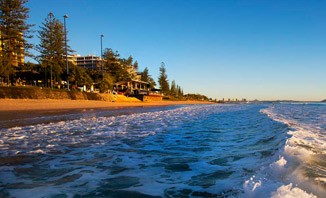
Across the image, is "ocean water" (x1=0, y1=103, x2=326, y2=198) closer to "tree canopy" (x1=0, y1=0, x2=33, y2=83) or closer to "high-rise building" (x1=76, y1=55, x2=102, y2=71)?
"tree canopy" (x1=0, y1=0, x2=33, y2=83)

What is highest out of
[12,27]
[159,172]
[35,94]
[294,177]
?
[12,27]

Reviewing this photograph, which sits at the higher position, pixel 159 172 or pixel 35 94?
pixel 35 94

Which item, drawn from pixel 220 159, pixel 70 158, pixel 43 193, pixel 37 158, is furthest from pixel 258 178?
pixel 37 158

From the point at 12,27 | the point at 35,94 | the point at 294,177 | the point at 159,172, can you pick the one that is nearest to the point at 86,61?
the point at 12,27

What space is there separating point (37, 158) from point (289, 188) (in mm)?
3666

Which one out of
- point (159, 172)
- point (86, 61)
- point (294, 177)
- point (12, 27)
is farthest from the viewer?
point (86, 61)

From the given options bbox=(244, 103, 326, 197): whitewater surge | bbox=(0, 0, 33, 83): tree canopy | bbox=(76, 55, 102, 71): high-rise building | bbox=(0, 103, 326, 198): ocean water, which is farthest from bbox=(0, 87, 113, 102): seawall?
bbox=(76, 55, 102, 71): high-rise building

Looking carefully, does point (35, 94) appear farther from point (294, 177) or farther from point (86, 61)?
point (86, 61)

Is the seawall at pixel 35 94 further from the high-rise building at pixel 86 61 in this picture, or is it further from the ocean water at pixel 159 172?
the high-rise building at pixel 86 61

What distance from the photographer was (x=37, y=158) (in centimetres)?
339

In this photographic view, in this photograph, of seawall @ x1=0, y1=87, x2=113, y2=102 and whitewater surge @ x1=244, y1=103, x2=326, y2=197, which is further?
seawall @ x1=0, y1=87, x2=113, y2=102

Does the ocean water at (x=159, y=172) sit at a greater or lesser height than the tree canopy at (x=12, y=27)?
lesser

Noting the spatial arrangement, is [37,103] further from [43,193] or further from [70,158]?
[43,193]

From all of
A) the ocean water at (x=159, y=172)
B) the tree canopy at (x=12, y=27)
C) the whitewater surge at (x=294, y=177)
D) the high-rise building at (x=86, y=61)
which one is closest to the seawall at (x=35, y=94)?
the tree canopy at (x=12, y=27)
